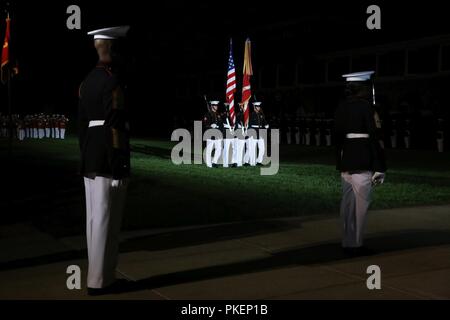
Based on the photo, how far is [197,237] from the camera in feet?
27.8

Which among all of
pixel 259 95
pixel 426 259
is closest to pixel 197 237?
pixel 426 259

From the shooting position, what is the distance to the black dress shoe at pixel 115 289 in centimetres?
576

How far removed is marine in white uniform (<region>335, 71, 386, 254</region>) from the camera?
734 centimetres

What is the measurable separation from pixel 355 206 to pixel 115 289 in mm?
2825

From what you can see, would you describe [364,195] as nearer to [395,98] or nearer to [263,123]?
[263,123]

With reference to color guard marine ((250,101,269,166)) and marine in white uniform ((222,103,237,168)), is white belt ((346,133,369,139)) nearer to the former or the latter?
marine in white uniform ((222,103,237,168))

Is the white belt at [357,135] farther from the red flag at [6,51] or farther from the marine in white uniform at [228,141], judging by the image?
the red flag at [6,51]

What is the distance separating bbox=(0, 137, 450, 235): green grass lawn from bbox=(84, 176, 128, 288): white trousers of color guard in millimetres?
3305

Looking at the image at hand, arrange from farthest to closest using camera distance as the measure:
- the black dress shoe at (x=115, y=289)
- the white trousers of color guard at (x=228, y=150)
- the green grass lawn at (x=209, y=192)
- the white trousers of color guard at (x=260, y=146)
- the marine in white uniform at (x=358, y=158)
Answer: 1. the white trousers of color guard at (x=260, y=146)
2. the white trousers of color guard at (x=228, y=150)
3. the green grass lawn at (x=209, y=192)
4. the marine in white uniform at (x=358, y=158)
5. the black dress shoe at (x=115, y=289)

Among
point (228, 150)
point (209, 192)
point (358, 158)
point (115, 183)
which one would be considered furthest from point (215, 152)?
point (115, 183)

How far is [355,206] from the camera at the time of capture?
24.3ft

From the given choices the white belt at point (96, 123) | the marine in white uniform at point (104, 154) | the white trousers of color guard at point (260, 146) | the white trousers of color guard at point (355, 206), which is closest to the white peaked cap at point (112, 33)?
the marine in white uniform at point (104, 154)

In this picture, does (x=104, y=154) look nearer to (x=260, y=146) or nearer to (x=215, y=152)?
(x=215, y=152)

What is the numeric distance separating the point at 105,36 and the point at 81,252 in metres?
2.83
